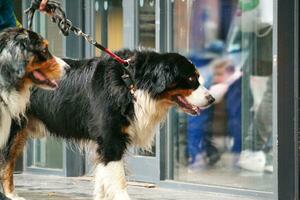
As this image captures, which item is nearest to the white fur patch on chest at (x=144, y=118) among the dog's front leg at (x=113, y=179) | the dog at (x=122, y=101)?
the dog at (x=122, y=101)

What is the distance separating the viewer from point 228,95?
26.9 feet

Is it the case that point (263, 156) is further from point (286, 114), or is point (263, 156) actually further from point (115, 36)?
point (115, 36)

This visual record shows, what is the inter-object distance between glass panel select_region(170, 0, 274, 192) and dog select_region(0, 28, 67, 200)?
242 centimetres

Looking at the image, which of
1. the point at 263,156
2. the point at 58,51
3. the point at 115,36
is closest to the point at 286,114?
the point at 263,156

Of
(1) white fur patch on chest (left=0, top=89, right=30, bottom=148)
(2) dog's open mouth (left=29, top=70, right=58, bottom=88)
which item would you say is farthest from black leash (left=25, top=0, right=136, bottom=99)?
(1) white fur patch on chest (left=0, top=89, right=30, bottom=148)

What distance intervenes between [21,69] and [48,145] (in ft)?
12.9

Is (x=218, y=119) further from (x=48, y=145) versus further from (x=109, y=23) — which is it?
(x=48, y=145)

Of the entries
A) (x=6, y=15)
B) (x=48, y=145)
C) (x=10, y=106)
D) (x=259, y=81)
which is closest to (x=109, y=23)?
(x=48, y=145)

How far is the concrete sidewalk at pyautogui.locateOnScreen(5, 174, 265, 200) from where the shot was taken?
802cm

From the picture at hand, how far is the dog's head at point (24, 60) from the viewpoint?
589cm

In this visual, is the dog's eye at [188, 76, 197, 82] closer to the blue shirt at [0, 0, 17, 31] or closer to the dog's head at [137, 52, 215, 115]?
the dog's head at [137, 52, 215, 115]

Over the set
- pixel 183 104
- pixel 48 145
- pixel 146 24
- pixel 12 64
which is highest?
pixel 146 24

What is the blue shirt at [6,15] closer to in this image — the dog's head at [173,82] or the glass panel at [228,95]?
the dog's head at [173,82]

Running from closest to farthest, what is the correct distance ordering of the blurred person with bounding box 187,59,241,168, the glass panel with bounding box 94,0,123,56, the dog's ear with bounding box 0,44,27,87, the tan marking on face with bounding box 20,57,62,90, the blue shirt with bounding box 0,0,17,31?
the dog's ear with bounding box 0,44,27,87
the tan marking on face with bounding box 20,57,62,90
the blue shirt with bounding box 0,0,17,31
the blurred person with bounding box 187,59,241,168
the glass panel with bounding box 94,0,123,56
